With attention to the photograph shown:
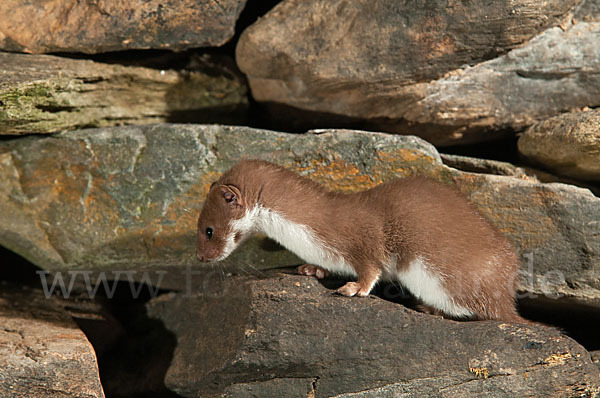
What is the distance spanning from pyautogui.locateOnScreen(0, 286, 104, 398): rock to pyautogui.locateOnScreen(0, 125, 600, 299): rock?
23.3 inches

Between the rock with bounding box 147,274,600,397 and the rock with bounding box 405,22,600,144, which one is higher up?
the rock with bounding box 405,22,600,144

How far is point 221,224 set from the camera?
3428 millimetres

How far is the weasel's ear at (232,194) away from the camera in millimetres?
3352

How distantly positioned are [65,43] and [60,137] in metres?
0.65

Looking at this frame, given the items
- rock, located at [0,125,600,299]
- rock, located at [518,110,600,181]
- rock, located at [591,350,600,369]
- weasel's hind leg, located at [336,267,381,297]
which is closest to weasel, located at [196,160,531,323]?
weasel's hind leg, located at [336,267,381,297]

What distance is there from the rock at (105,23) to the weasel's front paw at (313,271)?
176 centimetres

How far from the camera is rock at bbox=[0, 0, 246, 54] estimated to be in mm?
3824

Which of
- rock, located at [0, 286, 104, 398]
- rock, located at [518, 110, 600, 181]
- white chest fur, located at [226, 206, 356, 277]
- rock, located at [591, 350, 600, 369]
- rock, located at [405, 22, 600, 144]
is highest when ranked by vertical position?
rock, located at [405, 22, 600, 144]

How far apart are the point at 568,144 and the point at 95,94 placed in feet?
10.6

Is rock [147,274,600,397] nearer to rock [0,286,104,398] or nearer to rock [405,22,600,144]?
rock [0,286,104,398]

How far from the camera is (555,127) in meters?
3.67

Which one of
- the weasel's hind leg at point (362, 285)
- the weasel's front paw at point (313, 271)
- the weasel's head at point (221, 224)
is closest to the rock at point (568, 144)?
the weasel's hind leg at point (362, 285)

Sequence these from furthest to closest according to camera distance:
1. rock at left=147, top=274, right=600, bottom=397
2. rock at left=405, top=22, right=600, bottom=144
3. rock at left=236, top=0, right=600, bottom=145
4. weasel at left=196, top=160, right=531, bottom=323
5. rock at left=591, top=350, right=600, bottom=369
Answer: rock at left=405, top=22, right=600, bottom=144, rock at left=236, top=0, right=600, bottom=145, rock at left=591, top=350, right=600, bottom=369, weasel at left=196, top=160, right=531, bottom=323, rock at left=147, top=274, right=600, bottom=397

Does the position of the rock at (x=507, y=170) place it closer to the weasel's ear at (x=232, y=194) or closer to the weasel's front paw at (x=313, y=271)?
the weasel's front paw at (x=313, y=271)
